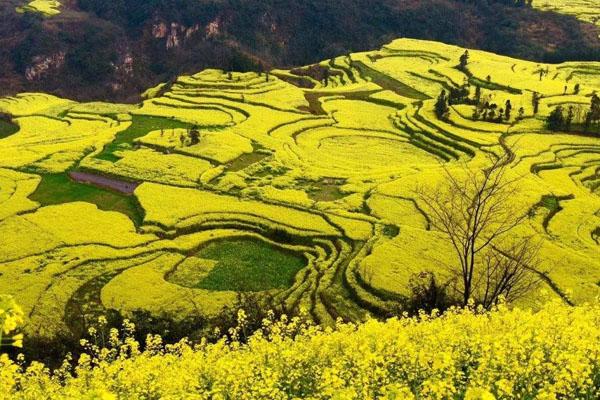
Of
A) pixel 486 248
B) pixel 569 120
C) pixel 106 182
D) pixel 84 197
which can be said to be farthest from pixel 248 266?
pixel 569 120

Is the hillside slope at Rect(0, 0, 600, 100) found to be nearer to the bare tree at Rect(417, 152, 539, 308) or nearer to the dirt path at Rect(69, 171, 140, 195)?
the dirt path at Rect(69, 171, 140, 195)

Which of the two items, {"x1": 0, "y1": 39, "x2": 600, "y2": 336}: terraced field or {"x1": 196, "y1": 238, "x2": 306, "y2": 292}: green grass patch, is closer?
{"x1": 0, "y1": 39, "x2": 600, "y2": 336}: terraced field

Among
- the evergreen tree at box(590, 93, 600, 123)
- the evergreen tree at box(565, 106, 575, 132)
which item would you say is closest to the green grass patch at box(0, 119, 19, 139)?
the evergreen tree at box(565, 106, 575, 132)

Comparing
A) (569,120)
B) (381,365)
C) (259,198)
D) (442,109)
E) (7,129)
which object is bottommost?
(7,129)

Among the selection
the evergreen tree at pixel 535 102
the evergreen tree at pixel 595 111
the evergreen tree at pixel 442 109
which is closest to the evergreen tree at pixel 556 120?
the evergreen tree at pixel 595 111

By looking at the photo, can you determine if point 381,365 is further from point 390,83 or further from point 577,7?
point 577,7

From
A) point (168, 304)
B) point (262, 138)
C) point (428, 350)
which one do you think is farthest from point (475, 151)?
point (428, 350)
